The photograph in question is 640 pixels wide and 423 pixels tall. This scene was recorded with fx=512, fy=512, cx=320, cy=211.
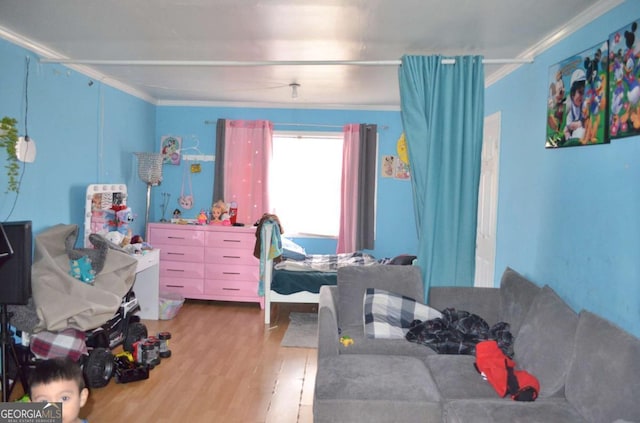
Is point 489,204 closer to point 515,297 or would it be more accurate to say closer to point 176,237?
point 515,297

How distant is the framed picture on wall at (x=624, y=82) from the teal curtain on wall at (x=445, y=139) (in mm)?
839

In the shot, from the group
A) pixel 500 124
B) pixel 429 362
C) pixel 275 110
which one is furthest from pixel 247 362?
pixel 275 110

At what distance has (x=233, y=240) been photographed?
18.7 feet

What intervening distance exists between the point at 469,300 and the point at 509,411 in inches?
50.4

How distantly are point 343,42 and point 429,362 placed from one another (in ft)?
7.07

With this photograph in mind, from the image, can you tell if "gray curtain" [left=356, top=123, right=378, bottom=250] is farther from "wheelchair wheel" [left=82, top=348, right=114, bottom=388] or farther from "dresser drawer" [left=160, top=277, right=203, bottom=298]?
"wheelchair wheel" [left=82, top=348, right=114, bottom=388]

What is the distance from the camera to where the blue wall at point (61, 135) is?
3605 millimetres

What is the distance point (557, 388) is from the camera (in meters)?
2.45

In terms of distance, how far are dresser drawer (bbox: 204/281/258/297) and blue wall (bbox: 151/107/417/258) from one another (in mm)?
1207

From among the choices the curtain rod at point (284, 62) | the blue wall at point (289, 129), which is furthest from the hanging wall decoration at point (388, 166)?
the curtain rod at point (284, 62)

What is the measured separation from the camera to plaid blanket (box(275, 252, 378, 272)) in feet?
17.1

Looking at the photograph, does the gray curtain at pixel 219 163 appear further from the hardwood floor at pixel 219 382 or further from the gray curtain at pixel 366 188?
the hardwood floor at pixel 219 382

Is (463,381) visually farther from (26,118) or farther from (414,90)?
(26,118)

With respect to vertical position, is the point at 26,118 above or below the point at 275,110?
below
